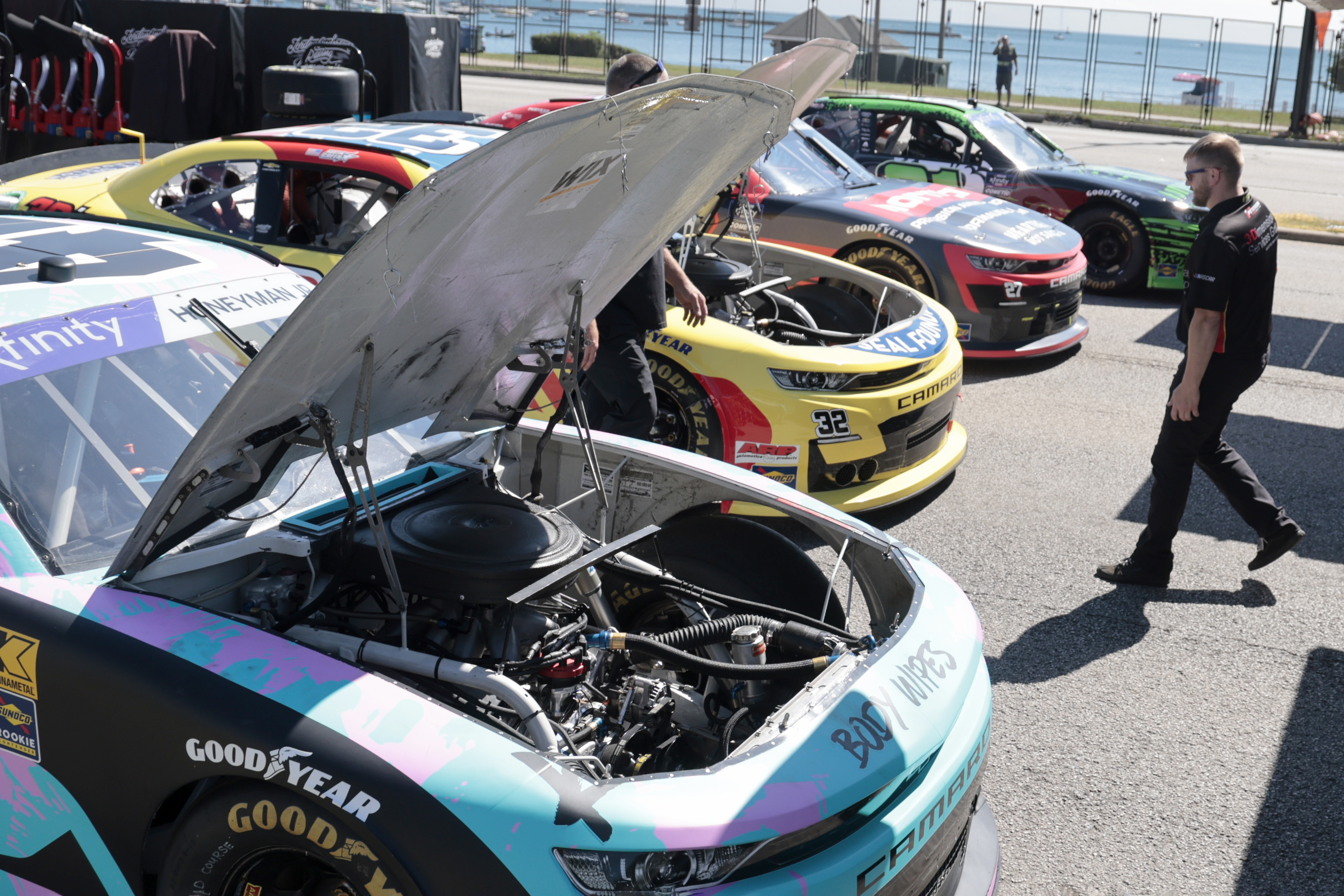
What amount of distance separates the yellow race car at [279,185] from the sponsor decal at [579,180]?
9.94ft

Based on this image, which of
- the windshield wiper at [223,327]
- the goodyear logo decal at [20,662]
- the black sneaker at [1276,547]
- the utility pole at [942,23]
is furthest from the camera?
the utility pole at [942,23]

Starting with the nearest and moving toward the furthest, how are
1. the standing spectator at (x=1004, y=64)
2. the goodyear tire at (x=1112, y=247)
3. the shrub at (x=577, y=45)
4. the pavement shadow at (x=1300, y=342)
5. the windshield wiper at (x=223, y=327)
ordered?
the windshield wiper at (x=223, y=327), the pavement shadow at (x=1300, y=342), the goodyear tire at (x=1112, y=247), the standing spectator at (x=1004, y=64), the shrub at (x=577, y=45)

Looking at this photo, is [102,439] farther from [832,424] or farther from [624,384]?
[832,424]

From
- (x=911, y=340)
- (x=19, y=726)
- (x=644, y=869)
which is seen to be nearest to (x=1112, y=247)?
(x=911, y=340)

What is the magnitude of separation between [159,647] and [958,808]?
1.65 meters

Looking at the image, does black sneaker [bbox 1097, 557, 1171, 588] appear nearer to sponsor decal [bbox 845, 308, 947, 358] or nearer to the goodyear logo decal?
sponsor decal [bbox 845, 308, 947, 358]

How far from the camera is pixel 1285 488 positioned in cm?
593

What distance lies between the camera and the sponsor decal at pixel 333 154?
5.55 m

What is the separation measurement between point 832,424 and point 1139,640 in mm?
1502

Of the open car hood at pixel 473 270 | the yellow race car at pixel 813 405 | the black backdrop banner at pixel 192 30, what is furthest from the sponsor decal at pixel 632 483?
the black backdrop banner at pixel 192 30

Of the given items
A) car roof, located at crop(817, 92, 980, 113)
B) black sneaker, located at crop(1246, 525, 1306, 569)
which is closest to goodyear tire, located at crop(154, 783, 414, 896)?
black sneaker, located at crop(1246, 525, 1306, 569)

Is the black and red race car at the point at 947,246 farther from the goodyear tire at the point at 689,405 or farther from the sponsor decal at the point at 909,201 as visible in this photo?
the goodyear tire at the point at 689,405

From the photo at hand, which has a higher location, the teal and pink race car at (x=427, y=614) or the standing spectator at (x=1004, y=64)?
the standing spectator at (x=1004, y=64)

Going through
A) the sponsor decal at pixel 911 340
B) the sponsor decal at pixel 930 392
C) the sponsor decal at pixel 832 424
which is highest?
the sponsor decal at pixel 911 340
